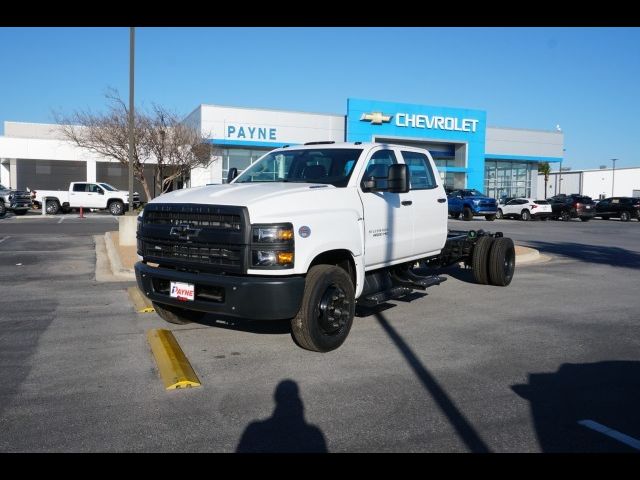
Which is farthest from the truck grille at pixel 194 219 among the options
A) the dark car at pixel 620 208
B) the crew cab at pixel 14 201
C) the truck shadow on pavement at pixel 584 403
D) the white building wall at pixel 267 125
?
the dark car at pixel 620 208

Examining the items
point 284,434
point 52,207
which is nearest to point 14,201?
point 52,207

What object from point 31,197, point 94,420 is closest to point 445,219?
point 94,420

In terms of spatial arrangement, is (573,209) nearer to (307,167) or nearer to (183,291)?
(307,167)

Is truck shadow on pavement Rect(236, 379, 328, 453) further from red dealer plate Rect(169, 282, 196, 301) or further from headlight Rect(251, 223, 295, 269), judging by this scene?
red dealer plate Rect(169, 282, 196, 301)

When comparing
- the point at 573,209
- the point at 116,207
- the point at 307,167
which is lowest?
the point at 116,207

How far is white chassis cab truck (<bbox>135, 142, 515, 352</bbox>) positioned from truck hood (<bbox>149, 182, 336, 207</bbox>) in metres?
0.01

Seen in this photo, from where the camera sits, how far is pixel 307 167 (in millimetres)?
7145

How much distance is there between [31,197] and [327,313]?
3302cm

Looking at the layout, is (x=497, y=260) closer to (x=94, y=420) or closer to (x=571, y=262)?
(x=571, y=262)

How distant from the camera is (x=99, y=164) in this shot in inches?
1869

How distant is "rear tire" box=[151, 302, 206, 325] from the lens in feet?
22.5

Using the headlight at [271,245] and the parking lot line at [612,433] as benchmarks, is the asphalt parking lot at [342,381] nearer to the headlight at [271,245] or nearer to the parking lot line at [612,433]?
the parking lot line at [612,433]

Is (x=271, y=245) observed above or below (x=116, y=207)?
above

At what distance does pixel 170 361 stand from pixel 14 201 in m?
30.3
